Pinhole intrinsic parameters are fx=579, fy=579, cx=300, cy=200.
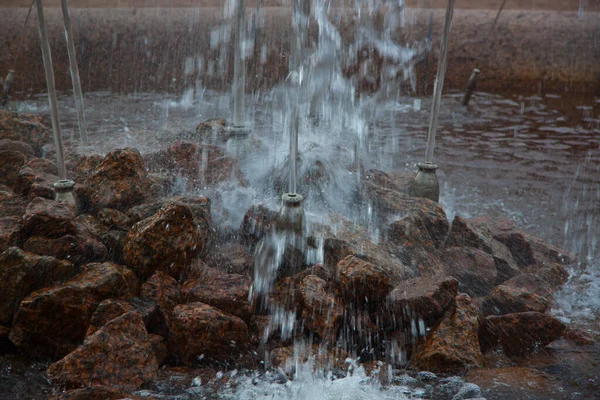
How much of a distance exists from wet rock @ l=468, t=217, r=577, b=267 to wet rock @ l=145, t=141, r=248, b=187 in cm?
245

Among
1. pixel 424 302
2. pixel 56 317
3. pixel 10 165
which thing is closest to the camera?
pixel 56 317

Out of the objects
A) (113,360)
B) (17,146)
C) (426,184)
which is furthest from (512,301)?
(17,146)

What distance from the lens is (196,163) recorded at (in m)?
5.51

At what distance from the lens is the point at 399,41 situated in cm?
1844

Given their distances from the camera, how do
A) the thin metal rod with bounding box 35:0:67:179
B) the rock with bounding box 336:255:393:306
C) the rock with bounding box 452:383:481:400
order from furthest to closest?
the thin metal rod with bounding box 35:0:67:179
the rock with bounding box 336:255:393:306
the rock with bounding box 452:383:481:400

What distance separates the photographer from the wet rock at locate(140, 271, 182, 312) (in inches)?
149

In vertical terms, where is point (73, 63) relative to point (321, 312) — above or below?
above

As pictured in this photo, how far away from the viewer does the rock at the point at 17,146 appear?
241 inches

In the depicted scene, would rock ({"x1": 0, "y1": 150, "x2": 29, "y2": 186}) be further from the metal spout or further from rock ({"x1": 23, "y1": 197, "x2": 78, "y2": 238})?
the metal spout

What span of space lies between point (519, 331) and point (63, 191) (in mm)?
3543

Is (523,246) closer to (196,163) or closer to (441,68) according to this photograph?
(441,68)

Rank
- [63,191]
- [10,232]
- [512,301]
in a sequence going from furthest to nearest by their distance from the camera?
[63,191], [512,301], [10,232]

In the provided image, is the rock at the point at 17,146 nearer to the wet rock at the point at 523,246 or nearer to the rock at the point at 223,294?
the rock at the point at 223,294

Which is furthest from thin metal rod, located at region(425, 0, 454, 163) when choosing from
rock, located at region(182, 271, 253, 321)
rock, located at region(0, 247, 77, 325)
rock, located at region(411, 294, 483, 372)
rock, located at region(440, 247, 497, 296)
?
rock, located at region(0, 247, 77, 325)
